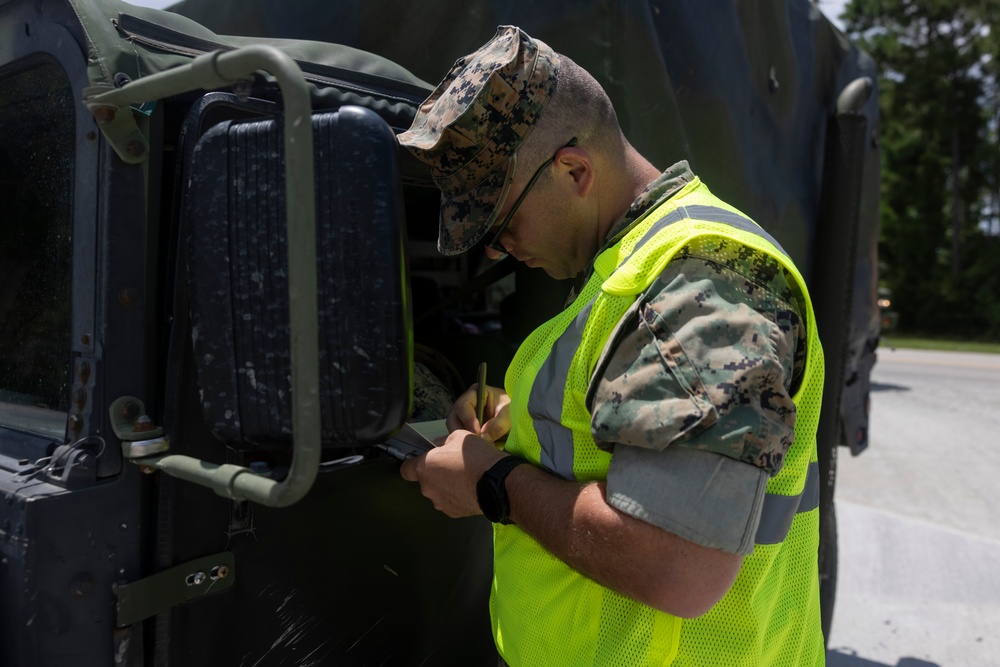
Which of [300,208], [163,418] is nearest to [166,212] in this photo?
[163,418]

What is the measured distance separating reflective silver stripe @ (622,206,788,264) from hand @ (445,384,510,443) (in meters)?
0.50

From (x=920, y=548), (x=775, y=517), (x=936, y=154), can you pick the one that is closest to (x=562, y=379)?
(x=775, y=517)

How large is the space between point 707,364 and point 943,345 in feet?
74.1

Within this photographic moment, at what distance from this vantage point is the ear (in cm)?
133

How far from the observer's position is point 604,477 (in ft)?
3.98

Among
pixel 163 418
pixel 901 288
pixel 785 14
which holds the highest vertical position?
pixel 785 14

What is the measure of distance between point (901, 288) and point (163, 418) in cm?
2803

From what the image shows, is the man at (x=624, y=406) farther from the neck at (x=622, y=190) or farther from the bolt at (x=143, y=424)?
the bolt at (x=143, y=424)

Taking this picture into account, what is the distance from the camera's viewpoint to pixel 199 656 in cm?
130

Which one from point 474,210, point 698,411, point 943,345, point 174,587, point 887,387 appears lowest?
point 943,345

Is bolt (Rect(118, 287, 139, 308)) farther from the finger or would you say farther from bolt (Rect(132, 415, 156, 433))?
the finger

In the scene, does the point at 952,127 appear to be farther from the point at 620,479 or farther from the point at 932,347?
the point at 620,479

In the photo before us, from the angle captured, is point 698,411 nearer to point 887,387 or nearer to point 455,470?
point 455,470

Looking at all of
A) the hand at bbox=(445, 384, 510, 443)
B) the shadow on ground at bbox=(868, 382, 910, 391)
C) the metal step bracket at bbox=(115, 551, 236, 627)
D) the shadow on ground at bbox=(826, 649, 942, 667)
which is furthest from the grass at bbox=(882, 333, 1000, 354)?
the metal step bracket at bbox=(115, 551, 236, 627)
